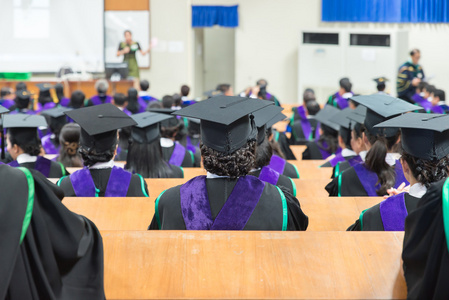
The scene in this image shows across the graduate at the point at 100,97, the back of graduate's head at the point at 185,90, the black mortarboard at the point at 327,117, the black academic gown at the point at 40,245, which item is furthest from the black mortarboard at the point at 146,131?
the graduate at the point at 100,97

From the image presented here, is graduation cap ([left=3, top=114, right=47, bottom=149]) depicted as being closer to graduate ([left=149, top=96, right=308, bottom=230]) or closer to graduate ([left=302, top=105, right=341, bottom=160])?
graduate ([left=149, top=96, right=308, bottom=230])

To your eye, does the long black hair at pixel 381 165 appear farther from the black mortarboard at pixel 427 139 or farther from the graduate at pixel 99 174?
the graduate at pixel 99 174

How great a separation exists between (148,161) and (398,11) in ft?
35.5

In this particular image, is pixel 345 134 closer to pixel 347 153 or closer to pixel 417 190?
pixel 347 153

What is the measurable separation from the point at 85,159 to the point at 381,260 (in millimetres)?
2233

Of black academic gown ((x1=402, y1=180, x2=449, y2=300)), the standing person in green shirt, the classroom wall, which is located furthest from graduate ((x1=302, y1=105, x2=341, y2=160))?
the classroom wall

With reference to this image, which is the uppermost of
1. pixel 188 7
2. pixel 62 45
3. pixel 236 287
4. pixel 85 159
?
pixel 188 7

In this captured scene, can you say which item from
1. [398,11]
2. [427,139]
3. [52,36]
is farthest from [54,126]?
[398,11]

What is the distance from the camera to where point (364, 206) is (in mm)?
3461

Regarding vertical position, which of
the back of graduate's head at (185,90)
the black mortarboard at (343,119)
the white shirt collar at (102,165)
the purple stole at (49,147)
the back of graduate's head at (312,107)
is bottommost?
the purple stole at (49,147)

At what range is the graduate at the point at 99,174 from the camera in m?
3.87

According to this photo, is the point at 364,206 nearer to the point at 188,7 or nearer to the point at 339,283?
the point at 339,283

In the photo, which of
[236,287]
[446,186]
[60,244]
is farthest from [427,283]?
[60,244]

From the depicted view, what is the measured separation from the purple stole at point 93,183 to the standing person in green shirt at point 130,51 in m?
10.4
